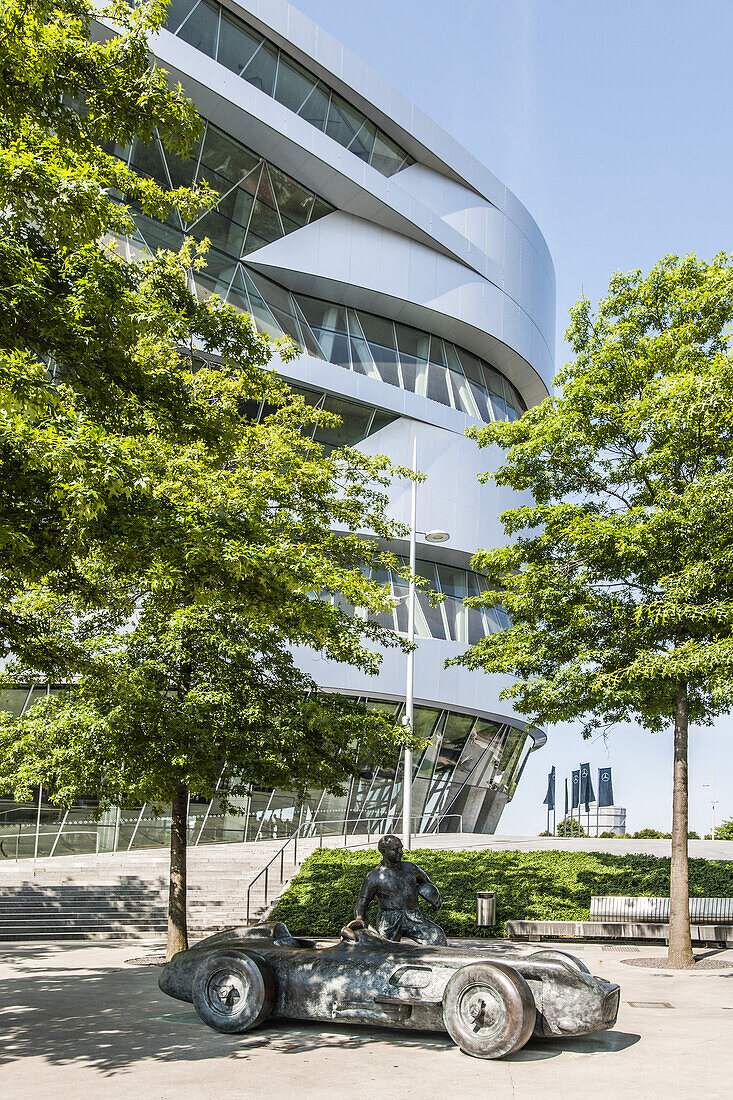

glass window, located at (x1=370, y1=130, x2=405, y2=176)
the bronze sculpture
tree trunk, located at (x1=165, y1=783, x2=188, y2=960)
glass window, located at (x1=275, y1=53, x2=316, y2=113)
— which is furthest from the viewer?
glass window, located at (x1=370, y1=130, x2=405, y2=176)

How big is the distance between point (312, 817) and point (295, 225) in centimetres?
1968

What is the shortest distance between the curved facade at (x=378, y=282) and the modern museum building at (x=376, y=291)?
0.22 feet

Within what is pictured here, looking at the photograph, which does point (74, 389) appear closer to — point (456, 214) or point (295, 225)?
point (295, 225)

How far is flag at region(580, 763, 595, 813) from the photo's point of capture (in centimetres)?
5944

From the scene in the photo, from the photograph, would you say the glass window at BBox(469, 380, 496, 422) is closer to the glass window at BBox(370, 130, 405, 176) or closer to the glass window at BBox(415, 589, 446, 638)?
the glass window at BBox(415, 589, 446, 638)

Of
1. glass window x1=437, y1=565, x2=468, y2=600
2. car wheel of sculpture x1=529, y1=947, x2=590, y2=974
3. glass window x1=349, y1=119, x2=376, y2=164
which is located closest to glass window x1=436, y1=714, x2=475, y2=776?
glass window x1=437, y1=565, x2=468, y2=600

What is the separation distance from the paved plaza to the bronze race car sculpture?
0.19 m

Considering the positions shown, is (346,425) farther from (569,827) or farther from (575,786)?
(575,786)

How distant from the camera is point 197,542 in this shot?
23.3 ft

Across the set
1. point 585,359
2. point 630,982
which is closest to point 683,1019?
point 630,982

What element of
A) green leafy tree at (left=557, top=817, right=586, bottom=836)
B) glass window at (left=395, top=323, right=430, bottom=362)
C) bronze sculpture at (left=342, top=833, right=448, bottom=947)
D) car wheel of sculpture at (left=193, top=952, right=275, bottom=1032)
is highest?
glass window at (left=395, top=323, right=430, bottom=362)

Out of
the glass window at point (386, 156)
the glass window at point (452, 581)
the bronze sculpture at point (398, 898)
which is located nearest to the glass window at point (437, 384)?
the glass window at point (452, 581)

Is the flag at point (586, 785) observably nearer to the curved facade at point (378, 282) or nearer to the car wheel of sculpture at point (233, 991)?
the curved facade at point (378, 282)

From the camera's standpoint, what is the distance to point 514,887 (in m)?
16.4
